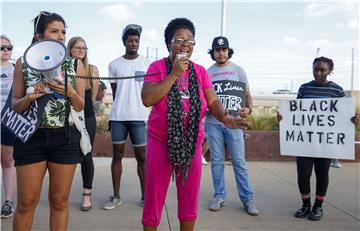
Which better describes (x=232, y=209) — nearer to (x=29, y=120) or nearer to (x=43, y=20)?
(x=29, y=120)

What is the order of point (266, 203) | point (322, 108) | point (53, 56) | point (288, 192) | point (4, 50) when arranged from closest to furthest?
1. point (53, 56)
2. point (4, 50)
3. point (322, 108)
4. point (266, 203)
5. point (288, 192)

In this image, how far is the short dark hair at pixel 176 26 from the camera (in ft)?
8.87

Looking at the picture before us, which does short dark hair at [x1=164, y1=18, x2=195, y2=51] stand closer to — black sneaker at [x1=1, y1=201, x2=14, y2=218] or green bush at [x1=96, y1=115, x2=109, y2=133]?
black sneaker at [x1=1, y1=201, x2=14, y2=218]

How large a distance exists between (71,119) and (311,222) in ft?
9.23

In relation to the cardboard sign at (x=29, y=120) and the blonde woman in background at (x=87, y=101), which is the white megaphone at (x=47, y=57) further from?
the blonde woman in background at (x=87, y=101)

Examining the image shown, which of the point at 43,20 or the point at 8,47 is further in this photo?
the point at 8,47

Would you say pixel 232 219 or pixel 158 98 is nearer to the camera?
pixel 158 98

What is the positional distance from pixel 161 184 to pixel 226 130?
191cm

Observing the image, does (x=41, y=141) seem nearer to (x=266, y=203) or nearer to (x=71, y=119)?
(x=71, y=119)

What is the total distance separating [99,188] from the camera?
212 inches

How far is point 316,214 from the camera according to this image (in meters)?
4.08

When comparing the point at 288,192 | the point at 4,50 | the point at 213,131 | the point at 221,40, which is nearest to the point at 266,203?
the point at 288,192

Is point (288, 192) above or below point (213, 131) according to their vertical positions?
below

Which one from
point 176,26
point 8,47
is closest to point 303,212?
point 176,26
